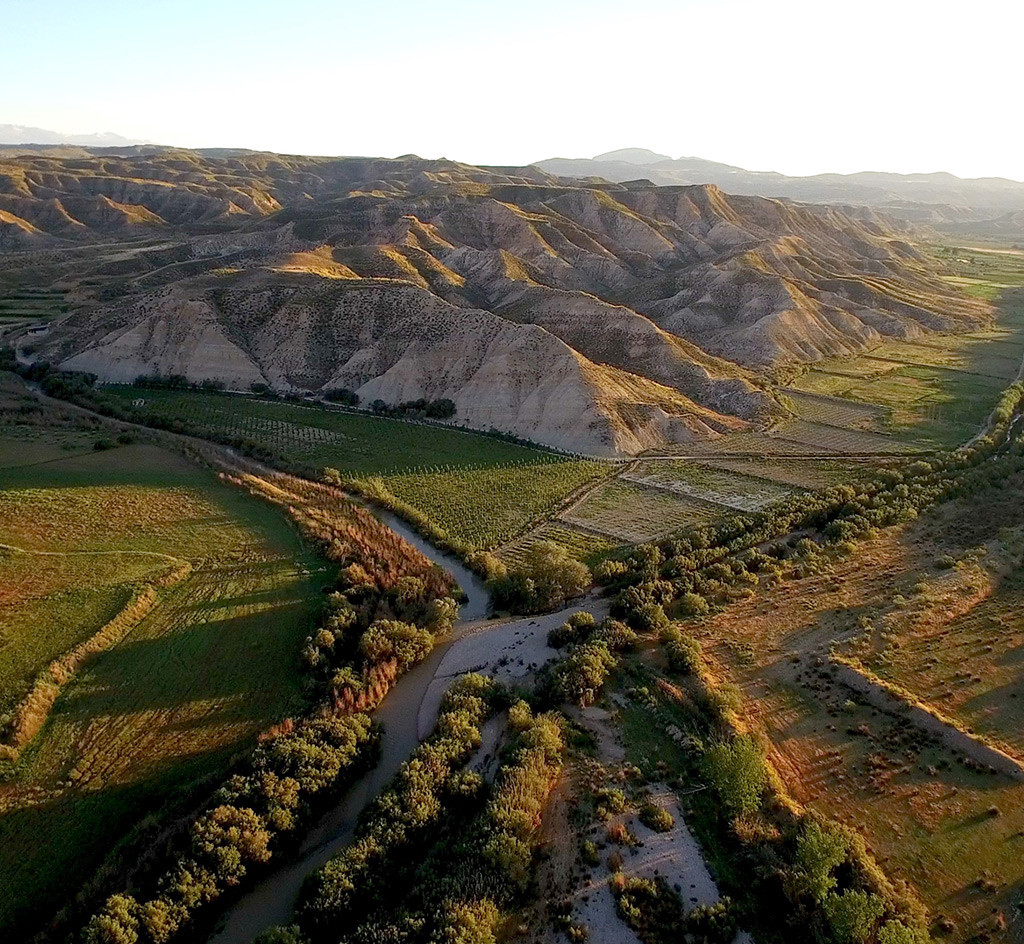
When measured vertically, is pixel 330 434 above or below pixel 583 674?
above

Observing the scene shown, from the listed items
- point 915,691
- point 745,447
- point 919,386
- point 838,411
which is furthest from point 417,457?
point 919,386

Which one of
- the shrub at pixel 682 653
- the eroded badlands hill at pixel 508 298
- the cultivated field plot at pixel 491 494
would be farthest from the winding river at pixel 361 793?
the eroded badlands hill at pixel 508 298

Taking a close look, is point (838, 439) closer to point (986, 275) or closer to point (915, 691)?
point (915, 691)

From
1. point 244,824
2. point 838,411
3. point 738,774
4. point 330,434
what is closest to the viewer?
point 244,824

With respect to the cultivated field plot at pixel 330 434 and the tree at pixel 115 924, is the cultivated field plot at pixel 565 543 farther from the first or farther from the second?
the tree at pixel 115 924

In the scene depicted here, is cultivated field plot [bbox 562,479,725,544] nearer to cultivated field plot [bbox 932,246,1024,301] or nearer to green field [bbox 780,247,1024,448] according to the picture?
green field [bbox 780,247,1024,448]

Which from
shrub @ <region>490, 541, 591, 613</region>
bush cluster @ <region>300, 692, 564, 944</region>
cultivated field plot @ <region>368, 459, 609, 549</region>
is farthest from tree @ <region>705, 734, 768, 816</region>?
cultivated field plot @ <region>368, 459, 609, 549</region>
